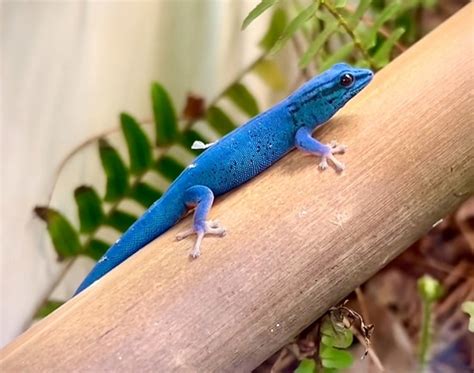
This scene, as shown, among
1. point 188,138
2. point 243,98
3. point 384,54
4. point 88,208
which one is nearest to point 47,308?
point 88,208

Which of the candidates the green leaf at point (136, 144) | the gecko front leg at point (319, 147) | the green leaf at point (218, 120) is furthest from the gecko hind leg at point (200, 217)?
the green leaf at point (218, 120)

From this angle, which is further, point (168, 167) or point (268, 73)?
point (268, 73)

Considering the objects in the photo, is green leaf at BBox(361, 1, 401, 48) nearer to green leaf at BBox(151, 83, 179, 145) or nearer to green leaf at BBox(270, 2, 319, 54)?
green leaf at BBox(270, 2, 319, 54)

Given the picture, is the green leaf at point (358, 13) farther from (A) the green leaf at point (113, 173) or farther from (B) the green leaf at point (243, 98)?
(A) the green leaf at point (113, 173)

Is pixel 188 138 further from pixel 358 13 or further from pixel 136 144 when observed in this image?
pixel 358 13

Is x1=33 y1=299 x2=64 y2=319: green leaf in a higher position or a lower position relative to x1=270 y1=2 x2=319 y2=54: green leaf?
lower

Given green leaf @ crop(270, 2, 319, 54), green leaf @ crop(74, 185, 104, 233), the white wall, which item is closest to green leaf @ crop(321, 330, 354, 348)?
green leaf @ crop(270, 2, 319, 54)
